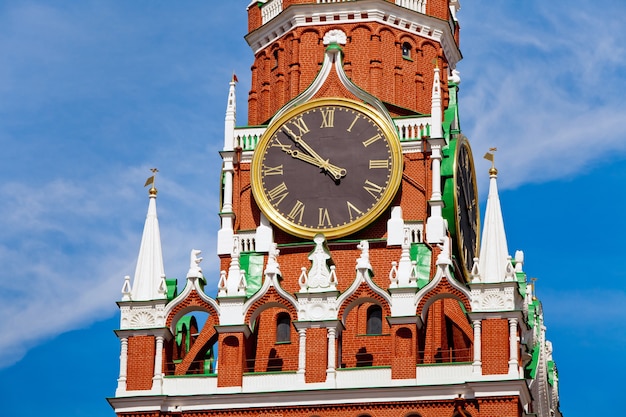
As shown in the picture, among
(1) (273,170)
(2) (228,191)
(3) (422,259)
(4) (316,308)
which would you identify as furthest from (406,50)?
(4) (316,308)

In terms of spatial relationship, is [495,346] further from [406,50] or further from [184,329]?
[406,50]

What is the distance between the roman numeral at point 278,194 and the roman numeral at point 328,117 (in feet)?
6.04

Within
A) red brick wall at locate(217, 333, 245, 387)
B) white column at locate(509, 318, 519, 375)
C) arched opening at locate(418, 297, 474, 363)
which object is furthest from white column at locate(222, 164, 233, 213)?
white column at locate(509, 318, 519, 375)

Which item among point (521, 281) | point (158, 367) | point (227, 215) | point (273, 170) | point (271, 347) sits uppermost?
point (273, 170)

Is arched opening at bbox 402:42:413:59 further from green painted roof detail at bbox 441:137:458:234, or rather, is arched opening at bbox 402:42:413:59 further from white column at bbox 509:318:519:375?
white column at bbox 509:318:519:375

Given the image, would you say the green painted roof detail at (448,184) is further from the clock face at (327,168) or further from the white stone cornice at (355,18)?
the white stone cornice at (355,18)

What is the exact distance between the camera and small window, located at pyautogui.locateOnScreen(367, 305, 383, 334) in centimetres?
6041

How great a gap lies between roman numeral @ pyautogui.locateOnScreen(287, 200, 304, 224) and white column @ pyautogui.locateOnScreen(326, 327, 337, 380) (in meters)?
4.07

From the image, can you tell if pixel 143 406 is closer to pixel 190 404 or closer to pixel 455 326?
pixel 190 404

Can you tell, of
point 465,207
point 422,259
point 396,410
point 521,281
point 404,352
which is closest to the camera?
point 396,410

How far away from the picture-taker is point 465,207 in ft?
210

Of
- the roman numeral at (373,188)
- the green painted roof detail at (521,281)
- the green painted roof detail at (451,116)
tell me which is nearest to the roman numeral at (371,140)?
the roman numeral at (373,188)

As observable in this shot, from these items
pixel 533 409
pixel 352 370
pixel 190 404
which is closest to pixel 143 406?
pixel 190 404

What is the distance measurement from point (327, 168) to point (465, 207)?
4.32 metres
